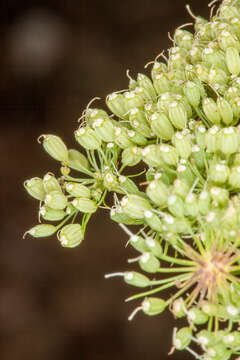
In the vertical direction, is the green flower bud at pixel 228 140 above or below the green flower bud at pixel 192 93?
below

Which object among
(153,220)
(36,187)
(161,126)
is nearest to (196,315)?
(153,220)

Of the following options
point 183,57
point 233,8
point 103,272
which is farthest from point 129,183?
point 103,272

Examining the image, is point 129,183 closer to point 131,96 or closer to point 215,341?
point 131,96

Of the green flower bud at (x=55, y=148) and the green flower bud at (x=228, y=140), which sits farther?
the green flower bud at (x=55, y=148)

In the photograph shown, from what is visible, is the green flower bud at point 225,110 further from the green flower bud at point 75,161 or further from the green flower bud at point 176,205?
the green flower bud at point 75,161

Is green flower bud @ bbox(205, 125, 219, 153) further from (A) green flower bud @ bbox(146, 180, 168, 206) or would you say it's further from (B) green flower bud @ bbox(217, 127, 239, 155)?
(A) green flower bud @ bbox(146, 180, 168, 206)

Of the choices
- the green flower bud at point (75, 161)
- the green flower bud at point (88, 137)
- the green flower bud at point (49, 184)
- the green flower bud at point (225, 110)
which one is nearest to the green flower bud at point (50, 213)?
the green flower bud at point (49, 184)

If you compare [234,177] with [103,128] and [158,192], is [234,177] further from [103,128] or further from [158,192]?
[103,128]
